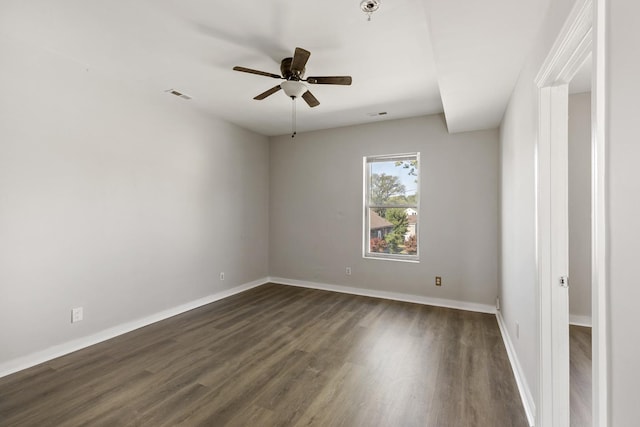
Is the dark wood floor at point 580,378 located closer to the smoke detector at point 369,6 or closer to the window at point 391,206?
the window at point 391,206

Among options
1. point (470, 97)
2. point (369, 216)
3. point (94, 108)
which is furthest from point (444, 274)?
point (94, 108)

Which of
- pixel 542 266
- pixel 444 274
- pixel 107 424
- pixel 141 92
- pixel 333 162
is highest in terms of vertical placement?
pixel 141 92

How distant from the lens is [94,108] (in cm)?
301

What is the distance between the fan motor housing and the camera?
2.56 m

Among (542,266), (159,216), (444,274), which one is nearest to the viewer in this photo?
(542,266)

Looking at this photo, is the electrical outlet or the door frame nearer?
the door frame

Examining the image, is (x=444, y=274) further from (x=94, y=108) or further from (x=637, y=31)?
(x=94, y=108)

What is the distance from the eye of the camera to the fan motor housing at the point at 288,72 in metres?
2.56

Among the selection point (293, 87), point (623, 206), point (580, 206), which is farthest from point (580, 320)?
point (293, 87)

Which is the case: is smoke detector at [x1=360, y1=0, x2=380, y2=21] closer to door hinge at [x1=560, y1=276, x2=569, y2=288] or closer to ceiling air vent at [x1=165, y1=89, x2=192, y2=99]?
door hinge at [x1=560, y1=276, x2=569, y2=288]

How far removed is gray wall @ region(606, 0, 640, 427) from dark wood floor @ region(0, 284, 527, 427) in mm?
1417

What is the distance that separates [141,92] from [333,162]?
282 centimetres

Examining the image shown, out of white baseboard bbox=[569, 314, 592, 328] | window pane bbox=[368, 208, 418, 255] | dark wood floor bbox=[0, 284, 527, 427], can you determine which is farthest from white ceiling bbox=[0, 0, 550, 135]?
white baseboard bbox=[569, 314, 592, 328]

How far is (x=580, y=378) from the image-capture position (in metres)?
2.40
